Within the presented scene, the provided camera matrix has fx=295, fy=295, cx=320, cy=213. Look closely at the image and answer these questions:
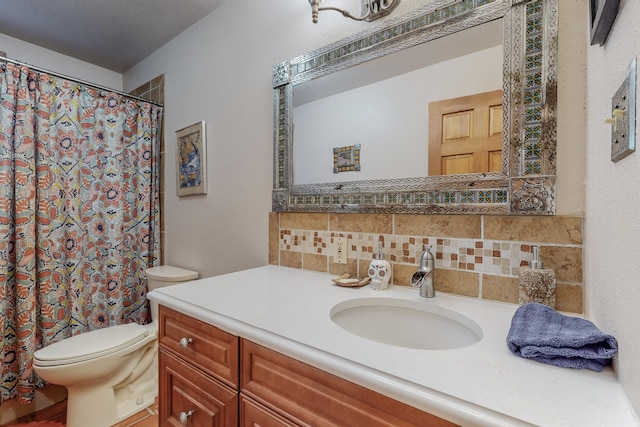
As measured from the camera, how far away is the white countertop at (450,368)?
43 centimetres

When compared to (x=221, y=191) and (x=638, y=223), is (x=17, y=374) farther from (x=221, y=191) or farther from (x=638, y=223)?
(x=638, y=223)

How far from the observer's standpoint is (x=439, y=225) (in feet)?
3.25

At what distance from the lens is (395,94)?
1.08 m

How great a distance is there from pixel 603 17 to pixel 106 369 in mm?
2208

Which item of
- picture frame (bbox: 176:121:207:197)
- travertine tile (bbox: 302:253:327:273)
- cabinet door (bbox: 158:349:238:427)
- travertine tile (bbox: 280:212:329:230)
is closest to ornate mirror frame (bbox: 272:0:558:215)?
travertine tile (bbox: 280:212:329:230)

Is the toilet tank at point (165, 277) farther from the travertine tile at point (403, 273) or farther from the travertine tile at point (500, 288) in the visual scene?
the travertine tile at point (500, 288)

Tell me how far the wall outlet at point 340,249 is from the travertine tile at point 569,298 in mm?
682

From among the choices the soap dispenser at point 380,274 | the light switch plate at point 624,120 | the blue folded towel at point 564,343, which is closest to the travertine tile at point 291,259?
the soap dispenser at point 380,274

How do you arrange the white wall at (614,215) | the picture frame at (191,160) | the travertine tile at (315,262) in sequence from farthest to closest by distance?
the picture frame at (191,160) → the travertine tile at (315,262) → the white wall at (614,215)

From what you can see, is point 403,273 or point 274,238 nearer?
point 403,273

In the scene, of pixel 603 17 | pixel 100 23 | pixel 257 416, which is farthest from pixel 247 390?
pixel 100 23

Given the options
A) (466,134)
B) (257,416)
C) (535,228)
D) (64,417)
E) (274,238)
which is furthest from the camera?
(64,417)

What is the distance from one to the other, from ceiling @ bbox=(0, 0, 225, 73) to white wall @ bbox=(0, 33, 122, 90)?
0.10 feet

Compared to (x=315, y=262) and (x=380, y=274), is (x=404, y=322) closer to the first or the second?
(x=380, y=274)
